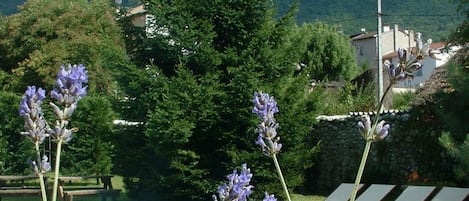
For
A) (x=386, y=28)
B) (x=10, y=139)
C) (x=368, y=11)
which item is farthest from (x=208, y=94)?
(x=368, y=11)

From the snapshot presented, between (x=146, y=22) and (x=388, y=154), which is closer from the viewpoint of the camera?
(x=146, y=22)

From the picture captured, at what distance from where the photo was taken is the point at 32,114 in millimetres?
2035

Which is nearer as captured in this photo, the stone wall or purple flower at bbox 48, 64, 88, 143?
purple flower at bbox 48, 64, 88, 143

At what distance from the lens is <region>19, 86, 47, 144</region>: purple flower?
2.02 meters

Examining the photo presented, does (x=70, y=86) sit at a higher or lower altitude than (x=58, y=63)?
higher

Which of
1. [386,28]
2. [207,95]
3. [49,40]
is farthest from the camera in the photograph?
[386,28]

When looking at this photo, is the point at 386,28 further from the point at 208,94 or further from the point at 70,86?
the point at 70,86

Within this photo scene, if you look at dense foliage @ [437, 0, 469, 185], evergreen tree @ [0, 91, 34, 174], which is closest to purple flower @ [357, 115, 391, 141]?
dense foliage @ [437, 0, 469, 185]

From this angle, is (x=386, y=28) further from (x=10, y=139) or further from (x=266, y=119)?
(x=266, y=119)

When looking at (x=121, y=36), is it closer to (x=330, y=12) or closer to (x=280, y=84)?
(x=280, y=84)

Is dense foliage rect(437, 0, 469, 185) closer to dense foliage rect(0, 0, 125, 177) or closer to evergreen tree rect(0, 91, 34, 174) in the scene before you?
dense foliage rect(0, 0, 125, 177)

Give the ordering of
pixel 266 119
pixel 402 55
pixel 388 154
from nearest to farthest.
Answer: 1. pixel 402 55
2. pixel 266 119
3. pixel 388 154

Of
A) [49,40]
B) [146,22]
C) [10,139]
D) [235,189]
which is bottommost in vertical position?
[10,139]

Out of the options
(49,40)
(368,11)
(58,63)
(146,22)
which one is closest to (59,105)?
(146,22)
